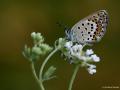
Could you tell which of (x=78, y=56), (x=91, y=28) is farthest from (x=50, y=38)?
(x=78, y=56)

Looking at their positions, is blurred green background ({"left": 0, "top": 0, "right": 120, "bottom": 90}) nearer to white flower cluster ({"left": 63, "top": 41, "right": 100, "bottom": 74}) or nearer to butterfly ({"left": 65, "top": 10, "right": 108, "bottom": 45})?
butterfly ({"left": 65, "top": 10, "right": 108, "bottom": 45})

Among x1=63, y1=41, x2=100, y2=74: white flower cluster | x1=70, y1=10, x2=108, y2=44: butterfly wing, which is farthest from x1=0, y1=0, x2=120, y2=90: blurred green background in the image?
x1=63, y1=41, x2=100, y2=74: white flower cluster

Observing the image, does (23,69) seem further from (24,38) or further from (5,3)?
(5,3)

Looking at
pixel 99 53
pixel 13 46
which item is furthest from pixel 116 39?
pixel 13 46

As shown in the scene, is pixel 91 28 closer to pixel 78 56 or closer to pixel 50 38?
pixel 78 56

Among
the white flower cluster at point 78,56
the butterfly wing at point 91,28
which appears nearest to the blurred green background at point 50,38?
the butterfly wing at point 91,28
